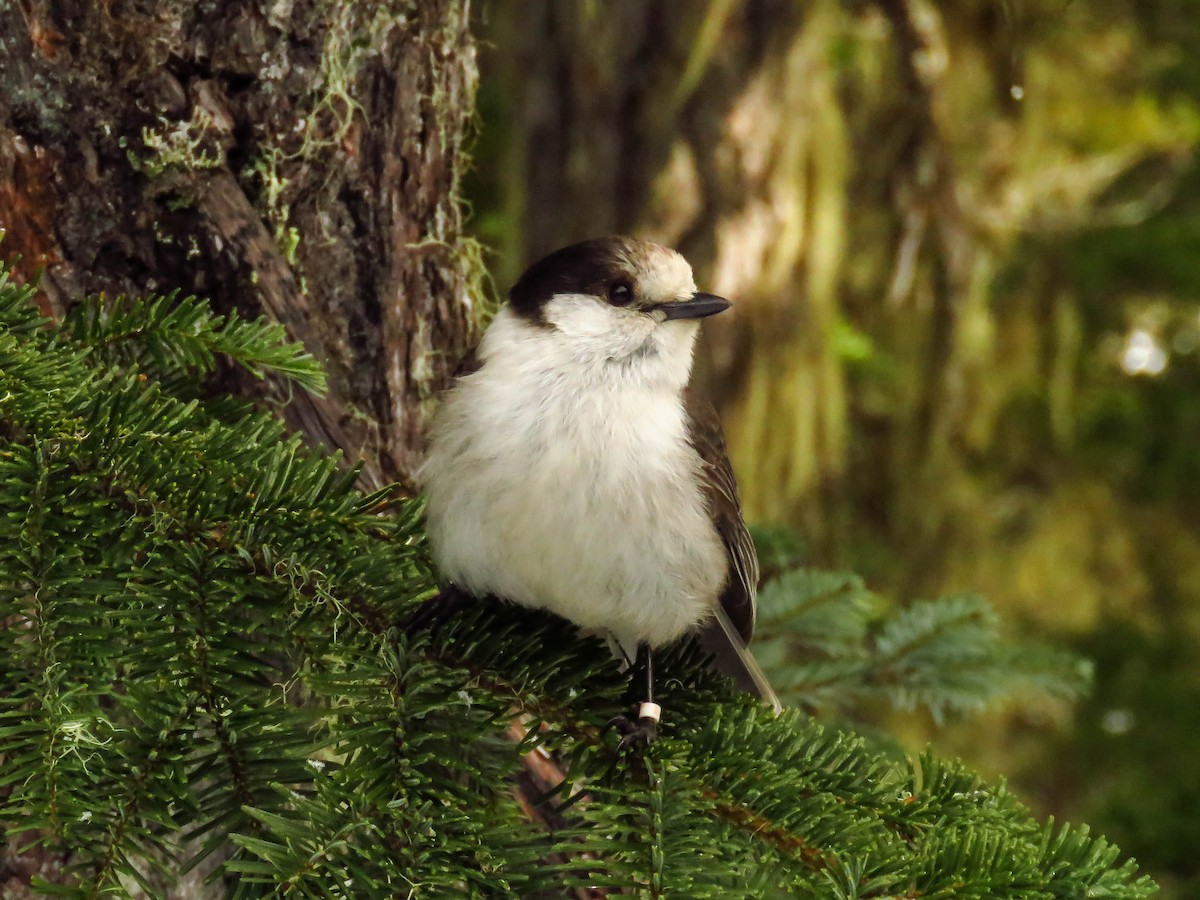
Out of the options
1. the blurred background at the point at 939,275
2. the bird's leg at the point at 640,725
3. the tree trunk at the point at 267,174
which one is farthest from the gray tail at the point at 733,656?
the blurred background at the point at 939,275

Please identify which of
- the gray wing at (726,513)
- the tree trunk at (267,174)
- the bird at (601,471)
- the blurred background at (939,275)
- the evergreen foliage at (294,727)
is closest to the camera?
the evergreen foliage at (294,727)

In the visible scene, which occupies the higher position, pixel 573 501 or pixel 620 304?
pixel 620 304

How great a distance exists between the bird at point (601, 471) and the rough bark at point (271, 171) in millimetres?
206

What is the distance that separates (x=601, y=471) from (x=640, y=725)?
0.53 metres

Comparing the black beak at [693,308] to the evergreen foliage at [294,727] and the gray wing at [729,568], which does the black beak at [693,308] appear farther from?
the evergreen foliage at [294,727]

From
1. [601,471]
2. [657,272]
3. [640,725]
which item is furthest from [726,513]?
[640,725]

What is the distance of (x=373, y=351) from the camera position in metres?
2.71

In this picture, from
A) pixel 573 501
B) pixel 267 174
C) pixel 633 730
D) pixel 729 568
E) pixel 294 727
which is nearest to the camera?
pixel 294 727

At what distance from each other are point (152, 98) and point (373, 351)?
651 mm

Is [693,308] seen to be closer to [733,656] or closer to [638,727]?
[733,656]

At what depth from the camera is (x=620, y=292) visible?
2873 millimetres

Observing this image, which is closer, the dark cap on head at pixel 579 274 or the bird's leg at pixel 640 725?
the bird's leg at pixel 640 725

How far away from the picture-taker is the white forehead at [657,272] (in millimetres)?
2869

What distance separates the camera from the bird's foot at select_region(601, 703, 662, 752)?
6.88 ft
